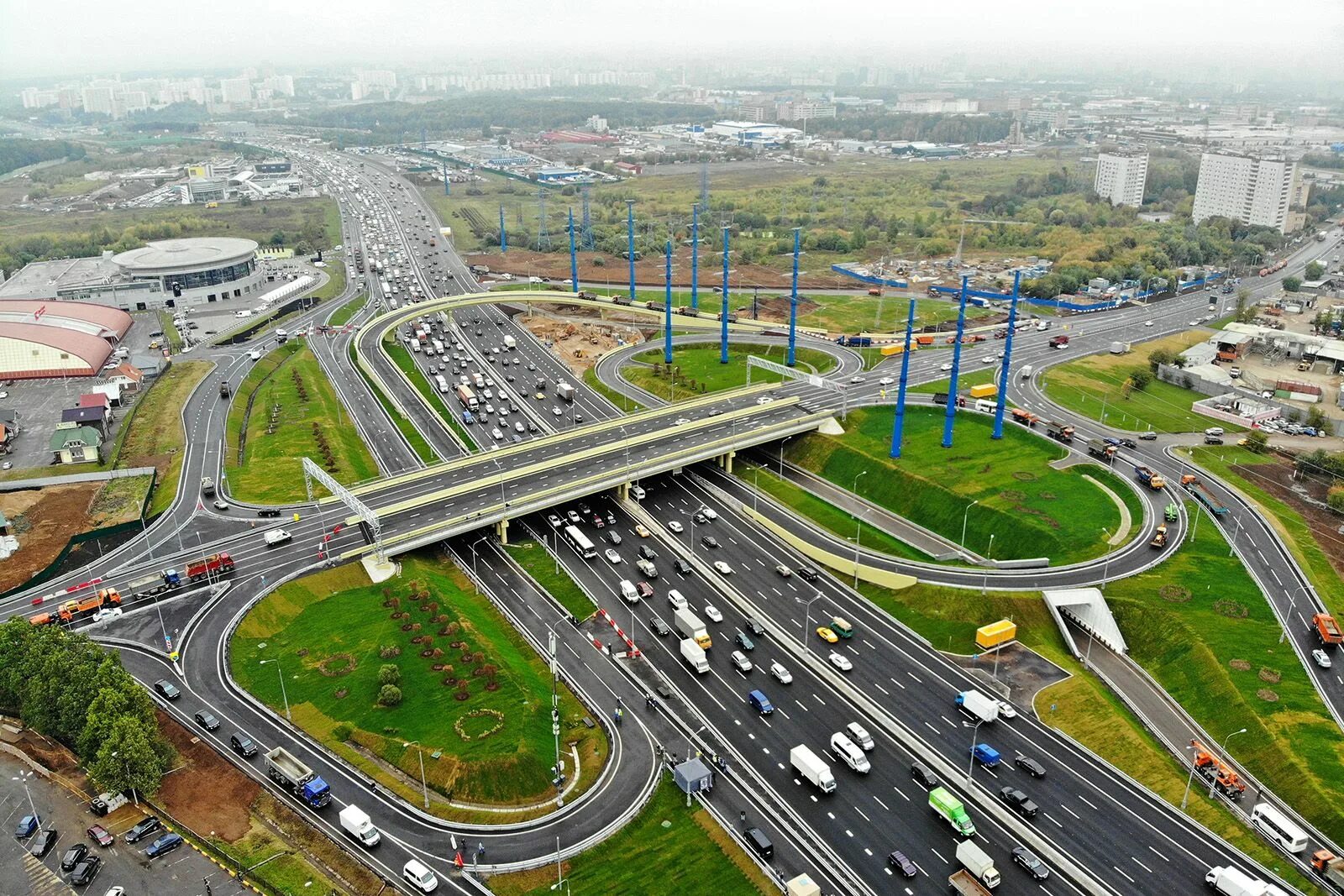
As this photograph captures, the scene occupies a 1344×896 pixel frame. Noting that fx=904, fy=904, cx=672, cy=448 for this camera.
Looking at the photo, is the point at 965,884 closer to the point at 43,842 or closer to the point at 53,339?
the point at 43,842

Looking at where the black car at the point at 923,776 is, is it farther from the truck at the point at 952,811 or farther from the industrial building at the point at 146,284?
the industrial building at the point at 146,284

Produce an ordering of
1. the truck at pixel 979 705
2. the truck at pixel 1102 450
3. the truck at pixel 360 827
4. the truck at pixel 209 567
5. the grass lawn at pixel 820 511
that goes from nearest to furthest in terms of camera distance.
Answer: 1. the truck at pixel 360 827
2. the truck at pixel 979 705
3. the truck at pixel 209 567
4. the grass lawn at pixel 820 511
5. the truck at pixel 1102 450

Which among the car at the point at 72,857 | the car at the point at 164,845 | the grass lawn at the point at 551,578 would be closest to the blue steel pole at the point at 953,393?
the grass lawn at the point at 551,578

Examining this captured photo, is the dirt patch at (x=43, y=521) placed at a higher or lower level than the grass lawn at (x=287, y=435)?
lower

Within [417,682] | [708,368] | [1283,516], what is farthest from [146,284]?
[1283,516]

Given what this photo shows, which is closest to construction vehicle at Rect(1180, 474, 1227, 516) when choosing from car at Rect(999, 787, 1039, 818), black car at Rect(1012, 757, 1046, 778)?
black car at Rect(1012, 757, 1046, 778)

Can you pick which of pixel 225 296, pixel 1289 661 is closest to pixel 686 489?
pixel 1289 661
